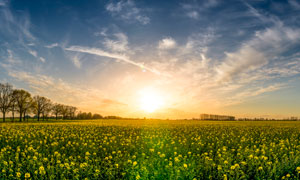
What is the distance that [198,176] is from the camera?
251 inches

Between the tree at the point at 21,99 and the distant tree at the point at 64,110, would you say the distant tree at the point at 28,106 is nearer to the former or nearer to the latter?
the tree at the point at 21,99

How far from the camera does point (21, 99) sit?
62.8m

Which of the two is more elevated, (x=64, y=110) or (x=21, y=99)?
(x=21, y=99)

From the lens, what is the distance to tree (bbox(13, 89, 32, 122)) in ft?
202

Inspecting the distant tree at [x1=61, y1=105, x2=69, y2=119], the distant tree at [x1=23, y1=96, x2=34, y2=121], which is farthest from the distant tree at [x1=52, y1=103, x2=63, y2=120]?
the distant tree at [x1=23, y1=96, x2=34, y2=121]

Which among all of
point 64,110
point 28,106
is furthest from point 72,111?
point 28,106

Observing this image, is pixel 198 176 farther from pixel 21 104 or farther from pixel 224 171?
pixel 21 104

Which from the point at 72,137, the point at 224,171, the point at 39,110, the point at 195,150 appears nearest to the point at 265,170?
the point at 224,171

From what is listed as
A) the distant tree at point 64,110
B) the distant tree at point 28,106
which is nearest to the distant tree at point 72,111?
the distant tree at point 64,110

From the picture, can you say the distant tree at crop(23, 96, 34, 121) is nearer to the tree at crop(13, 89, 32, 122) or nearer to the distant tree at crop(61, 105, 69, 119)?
the tree at crop(13, 89, 32, 122)

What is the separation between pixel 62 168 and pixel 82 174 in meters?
0.93

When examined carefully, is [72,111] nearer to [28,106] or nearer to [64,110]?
[64,110]

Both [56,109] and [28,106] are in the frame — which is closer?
[28,106]

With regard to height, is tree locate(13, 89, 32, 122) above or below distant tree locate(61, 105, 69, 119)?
above
